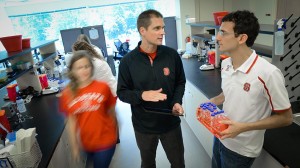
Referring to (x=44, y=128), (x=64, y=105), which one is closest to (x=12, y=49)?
(x=44, y=128)

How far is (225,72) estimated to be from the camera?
1.30 m

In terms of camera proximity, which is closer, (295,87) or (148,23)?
(148,23)

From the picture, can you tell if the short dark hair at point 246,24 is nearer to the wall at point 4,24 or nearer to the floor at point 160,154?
the floor at point 160,154

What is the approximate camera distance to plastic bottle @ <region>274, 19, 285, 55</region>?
150 cm

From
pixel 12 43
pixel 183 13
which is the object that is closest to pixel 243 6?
pixel 183 13

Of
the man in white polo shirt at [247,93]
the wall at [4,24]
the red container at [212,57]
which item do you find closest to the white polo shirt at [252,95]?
the man in white polo shirt at [247,93]

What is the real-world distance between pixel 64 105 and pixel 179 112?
845 millimetres

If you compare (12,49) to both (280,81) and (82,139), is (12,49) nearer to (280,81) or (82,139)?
(82,139)

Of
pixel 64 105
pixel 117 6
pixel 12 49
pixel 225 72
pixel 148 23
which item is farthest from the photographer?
pixel 117 6

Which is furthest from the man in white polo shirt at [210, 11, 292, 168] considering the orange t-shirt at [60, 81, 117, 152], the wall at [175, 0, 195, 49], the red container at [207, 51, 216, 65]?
the wall at [175, 0, 195, 49]

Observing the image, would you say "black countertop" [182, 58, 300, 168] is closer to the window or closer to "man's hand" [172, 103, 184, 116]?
"man's hand" [172, 103, 184, 116]

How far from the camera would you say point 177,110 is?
1.49 meters

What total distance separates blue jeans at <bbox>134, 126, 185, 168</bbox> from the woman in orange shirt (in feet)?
0.78

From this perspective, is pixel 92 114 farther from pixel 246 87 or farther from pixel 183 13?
pixel 183 13
